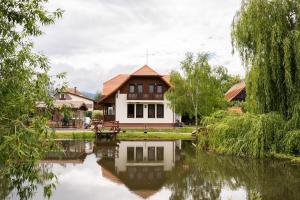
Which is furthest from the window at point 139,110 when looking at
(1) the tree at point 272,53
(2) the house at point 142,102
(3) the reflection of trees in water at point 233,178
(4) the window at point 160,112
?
(3) the reflection of trees in water at point 233,178

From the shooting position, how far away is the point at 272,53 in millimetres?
20266

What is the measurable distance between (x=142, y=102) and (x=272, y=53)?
80.8 feet

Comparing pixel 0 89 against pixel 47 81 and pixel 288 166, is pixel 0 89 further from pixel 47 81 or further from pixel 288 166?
pixel 288 166

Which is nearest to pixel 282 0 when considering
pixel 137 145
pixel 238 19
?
pixel 238 19

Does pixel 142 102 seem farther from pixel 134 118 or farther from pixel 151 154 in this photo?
pixel 151 154

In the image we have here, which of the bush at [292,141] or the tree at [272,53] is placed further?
the tree at [272,53]

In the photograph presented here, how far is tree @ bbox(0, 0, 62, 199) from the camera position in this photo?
17.3 ft

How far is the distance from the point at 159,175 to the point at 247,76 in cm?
881

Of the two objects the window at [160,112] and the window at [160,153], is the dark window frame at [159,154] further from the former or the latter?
the window at [160,112]

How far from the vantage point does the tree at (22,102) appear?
527cm

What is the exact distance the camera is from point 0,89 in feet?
19.9

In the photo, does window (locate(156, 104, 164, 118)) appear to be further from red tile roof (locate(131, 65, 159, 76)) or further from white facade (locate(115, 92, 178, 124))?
red tile roof (locate(131, 65, 159, 76))

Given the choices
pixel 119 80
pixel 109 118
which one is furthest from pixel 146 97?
pixel 119 80

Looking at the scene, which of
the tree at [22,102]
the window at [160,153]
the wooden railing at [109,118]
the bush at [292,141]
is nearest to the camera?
the tree at [22,102]
